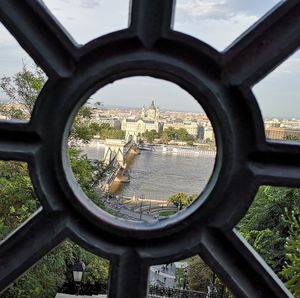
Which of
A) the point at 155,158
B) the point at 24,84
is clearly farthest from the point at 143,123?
the point at 24,84

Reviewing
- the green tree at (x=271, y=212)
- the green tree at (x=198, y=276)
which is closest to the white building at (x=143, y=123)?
the green tree at (x=271, y=212)

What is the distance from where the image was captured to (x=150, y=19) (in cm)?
62

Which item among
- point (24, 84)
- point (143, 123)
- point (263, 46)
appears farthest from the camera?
point (24, 84)

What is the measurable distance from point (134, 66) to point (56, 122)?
11 centimetres

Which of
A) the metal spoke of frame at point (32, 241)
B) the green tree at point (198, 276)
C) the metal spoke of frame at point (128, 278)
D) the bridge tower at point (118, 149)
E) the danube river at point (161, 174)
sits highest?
the green tree at point (198, 276)

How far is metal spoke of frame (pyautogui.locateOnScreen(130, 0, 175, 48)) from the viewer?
61 cm

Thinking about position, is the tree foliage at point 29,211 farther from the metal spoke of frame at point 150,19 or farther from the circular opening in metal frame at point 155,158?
the metal spoke of frame at point 150,19

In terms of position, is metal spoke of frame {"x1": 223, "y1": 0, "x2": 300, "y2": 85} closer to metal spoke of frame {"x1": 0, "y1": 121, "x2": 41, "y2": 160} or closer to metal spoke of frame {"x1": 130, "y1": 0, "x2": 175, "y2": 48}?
metal spoke of frame {"x1": 130, "y1": 0, "x2": 175, "y2": 48}

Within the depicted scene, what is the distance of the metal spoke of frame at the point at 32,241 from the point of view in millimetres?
634

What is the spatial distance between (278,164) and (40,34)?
1.04 ft

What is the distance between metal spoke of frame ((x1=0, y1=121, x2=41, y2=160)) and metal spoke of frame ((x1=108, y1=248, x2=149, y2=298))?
0.55 feet

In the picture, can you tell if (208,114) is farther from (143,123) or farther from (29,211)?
(29,211)

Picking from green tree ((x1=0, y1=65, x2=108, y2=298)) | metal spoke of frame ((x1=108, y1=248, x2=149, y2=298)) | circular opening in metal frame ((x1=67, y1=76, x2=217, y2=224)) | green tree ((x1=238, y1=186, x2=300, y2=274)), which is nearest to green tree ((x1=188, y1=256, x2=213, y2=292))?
green tree ((x1=238, y1=186, x2=300, y2=274))

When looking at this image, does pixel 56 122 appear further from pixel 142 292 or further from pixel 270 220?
pixel 270 220
